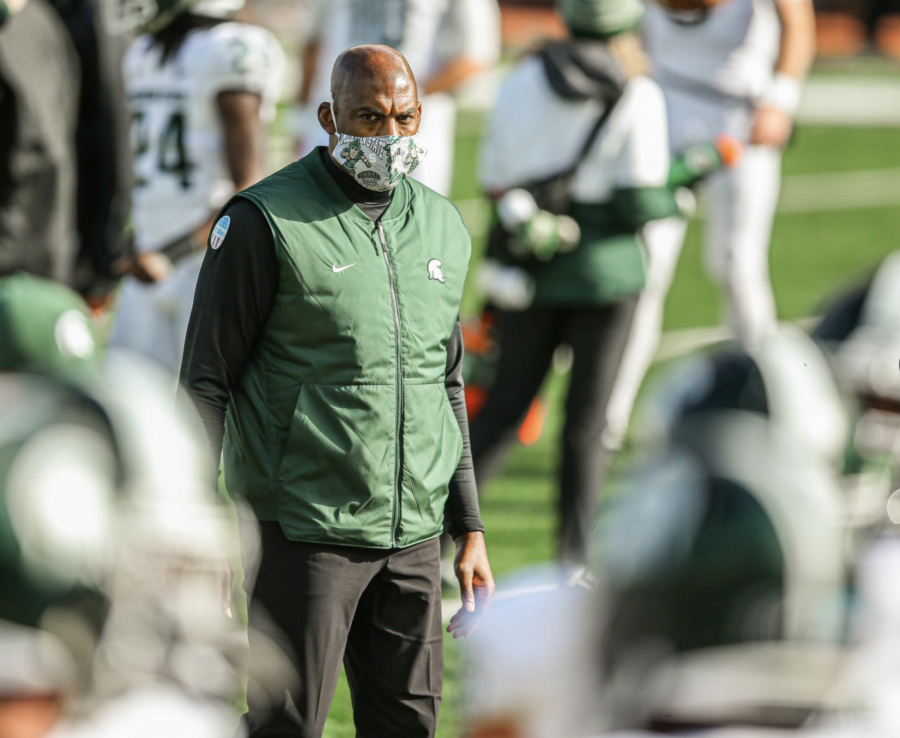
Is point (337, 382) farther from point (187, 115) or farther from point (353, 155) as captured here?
point (187, 115)

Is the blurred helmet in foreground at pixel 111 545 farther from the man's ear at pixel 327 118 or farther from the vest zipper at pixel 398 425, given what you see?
the man's ear at pixel 327 118

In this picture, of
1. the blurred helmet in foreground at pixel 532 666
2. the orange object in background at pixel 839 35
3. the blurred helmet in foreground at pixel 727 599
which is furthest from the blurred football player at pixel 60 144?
the orange object in background at pixel 839 35

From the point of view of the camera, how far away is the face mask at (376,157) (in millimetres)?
2844

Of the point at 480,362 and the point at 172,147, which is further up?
the point at 172,147

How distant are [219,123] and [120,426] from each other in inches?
136

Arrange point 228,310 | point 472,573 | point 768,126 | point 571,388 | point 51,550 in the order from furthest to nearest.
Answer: point 768,126, point 571,388, point 472,573, point 228,310, point 51,550

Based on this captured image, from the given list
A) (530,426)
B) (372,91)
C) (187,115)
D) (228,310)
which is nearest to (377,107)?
(372,91)

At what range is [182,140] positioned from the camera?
4750 mm

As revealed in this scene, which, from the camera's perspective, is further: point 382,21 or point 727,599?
point 382,21

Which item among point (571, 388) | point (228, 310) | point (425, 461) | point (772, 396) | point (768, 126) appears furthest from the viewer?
point (768, 126)

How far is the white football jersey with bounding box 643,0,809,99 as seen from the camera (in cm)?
629

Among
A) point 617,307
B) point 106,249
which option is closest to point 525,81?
point 617,307

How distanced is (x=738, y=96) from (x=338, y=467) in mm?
4005

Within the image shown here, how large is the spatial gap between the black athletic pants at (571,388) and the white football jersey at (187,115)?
1066mm
